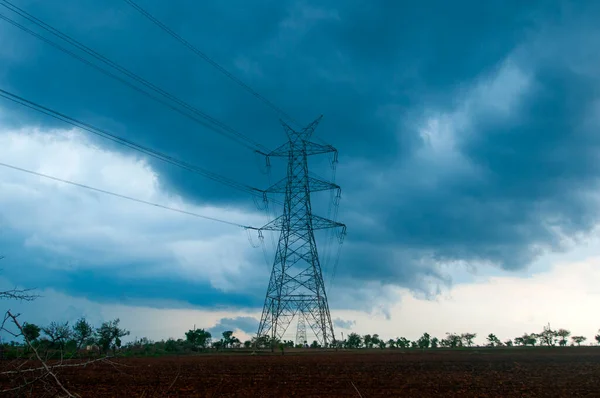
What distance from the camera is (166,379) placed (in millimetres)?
30969

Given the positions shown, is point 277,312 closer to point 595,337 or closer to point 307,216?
point 307,216

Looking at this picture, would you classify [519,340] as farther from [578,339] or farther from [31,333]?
[31,333]

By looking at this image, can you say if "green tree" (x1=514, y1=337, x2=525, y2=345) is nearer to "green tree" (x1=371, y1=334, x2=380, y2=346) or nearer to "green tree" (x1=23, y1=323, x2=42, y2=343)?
"green tree" (x1=371, y1=334, x2=380, y2=346)

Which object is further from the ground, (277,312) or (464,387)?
(277,312)

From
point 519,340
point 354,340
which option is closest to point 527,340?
point 519,340

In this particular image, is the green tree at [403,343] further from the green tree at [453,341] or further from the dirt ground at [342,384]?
the dirt ground at [342,384]

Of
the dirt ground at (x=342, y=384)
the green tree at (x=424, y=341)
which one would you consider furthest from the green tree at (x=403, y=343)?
the dirt ground at (x=342, y=384)

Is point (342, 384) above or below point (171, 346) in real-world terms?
below

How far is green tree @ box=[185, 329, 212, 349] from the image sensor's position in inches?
3725

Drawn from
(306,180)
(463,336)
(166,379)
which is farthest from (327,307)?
(463,336)

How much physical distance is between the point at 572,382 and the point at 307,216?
1438 inches

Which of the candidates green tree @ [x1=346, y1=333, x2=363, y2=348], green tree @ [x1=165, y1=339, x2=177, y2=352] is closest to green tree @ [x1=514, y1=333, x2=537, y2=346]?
green tree @ [x1=346, y1=333, x2=363, y2=348]

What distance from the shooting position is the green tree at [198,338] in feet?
310

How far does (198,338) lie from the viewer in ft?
323
